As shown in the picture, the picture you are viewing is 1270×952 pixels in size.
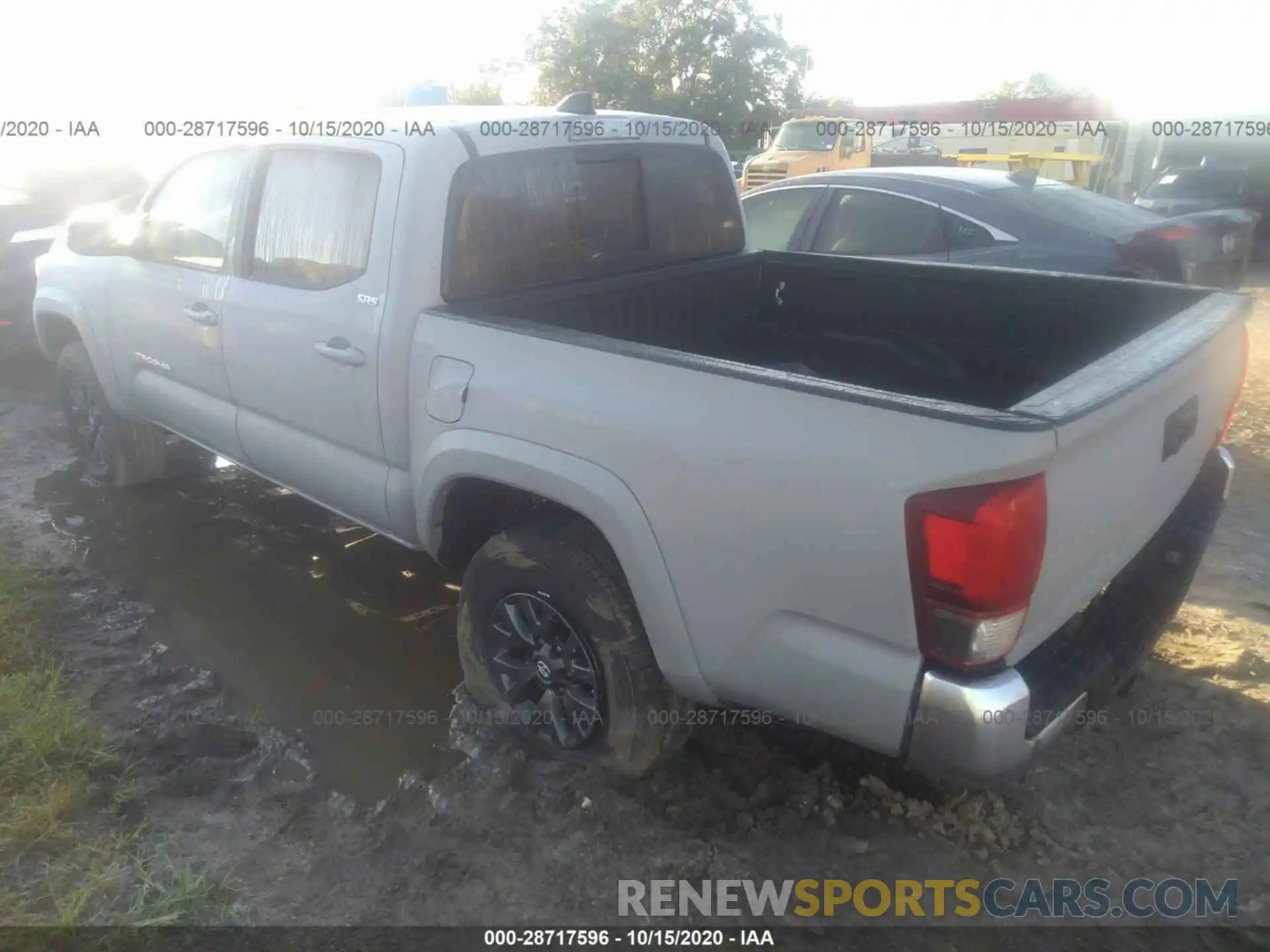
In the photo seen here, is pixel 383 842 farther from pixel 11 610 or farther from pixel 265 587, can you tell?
pixel 11 610

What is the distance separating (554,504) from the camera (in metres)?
2.87

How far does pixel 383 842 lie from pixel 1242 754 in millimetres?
2664

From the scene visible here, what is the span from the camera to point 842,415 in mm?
2023

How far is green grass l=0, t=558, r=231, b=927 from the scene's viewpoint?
8.24 feet

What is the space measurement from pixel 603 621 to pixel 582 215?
1.59 m

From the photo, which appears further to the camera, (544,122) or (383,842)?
(544,122)

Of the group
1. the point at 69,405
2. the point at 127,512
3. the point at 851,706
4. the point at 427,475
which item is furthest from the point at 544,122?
the point at 69,405

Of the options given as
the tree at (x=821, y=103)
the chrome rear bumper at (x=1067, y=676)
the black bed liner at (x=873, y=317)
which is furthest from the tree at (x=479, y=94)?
the chrome rear bumper at (x=1067, y=676)

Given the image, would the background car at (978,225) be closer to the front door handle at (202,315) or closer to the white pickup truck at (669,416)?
the white pickup truck at (669,416)

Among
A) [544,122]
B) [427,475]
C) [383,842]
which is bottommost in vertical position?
[383,842]

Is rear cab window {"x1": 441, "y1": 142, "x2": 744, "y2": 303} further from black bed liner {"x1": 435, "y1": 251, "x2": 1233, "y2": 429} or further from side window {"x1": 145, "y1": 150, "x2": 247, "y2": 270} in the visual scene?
side window {"x1": 145, "y1": 150, "x2": 247, "y2": 270}

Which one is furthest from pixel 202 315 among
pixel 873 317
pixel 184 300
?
pixel 873 317

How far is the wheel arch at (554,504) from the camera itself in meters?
2.43

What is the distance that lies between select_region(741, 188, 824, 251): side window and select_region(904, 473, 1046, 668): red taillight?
14.5 ft
